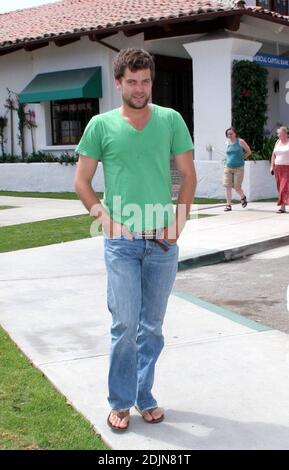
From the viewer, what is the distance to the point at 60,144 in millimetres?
19000

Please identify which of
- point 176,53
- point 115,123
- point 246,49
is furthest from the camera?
point 176,53

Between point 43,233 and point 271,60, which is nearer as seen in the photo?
point 43,233

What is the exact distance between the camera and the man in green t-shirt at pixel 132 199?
325cm

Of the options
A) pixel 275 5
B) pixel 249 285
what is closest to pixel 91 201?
pixel 249 285

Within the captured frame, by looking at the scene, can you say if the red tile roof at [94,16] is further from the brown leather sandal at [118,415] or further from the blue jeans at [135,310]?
the brown leather sandal at [118,415]

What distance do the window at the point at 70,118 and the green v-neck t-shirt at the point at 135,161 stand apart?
1527 cm

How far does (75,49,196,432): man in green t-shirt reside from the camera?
3.25 metres

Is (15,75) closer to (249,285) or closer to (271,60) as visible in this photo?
(271,60)

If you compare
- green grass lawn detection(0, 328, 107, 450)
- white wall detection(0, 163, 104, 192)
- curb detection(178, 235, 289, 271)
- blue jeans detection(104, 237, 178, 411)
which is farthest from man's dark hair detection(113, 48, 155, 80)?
white wall detection(0, 163, 104, 192)

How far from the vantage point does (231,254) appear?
859 centimetres

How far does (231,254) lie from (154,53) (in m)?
10.2

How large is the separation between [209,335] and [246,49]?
456 inches

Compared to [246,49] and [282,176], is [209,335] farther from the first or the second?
[246,49]
